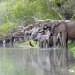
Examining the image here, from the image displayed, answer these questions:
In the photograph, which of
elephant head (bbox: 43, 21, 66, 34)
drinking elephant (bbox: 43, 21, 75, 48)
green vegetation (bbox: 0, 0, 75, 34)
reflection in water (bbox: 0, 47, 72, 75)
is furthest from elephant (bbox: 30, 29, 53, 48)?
reflection in water (bbox: 0, 47, 72, 75)

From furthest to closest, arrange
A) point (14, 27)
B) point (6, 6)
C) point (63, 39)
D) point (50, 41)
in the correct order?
point (6, 6) → point (14, 27) → point (50, 41) → point (63, 39)

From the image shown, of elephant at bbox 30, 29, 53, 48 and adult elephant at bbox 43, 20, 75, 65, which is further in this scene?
elephant at bbox 30, 29, 53, 48

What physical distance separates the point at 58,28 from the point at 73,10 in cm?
290

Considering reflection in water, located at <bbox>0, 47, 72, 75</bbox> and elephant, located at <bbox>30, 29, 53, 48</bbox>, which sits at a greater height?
reflection in water, located at <bbox>0, 47, 72, 75</bbox>

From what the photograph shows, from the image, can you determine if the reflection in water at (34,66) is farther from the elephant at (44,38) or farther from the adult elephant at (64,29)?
the elephant at (44,38)

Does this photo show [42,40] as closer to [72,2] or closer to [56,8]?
[56,8]

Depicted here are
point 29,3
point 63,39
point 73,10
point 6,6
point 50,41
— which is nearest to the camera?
point 63,39

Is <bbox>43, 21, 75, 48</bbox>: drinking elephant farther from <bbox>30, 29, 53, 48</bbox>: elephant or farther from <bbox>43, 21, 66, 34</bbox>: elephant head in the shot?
<bbox>30, 29, 53, 48</bbox>: elephant

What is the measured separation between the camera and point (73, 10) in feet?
94.1

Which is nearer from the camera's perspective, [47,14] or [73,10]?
[73,10]

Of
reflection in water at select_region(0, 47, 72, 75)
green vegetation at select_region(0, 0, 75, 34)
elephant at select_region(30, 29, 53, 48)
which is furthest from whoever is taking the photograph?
elephant at select_region(30, 29, 53, 48)

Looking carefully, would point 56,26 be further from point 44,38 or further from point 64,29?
point 44,38

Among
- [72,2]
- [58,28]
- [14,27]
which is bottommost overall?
[14,27]

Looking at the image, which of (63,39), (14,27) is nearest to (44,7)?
(63,39)
